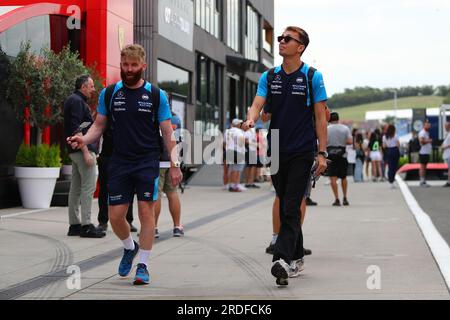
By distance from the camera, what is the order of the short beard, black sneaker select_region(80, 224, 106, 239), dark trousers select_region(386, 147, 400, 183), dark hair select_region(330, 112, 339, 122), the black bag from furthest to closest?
1. dark trousers select_region(386, 147, 400, 183)
2. the black bag
3. dark hair select_region(330, 112, 339, 122)
4. black sneaker select_region(80, 224, 106, 239)
5. the short beard

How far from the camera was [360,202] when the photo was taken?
17.3 meters

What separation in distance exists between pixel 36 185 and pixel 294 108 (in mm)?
8602

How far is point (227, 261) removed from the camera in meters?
8.19

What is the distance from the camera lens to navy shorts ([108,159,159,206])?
6781 mm

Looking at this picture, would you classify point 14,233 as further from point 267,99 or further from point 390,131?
point 390,131

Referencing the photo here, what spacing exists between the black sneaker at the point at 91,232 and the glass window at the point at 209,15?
20.6 m

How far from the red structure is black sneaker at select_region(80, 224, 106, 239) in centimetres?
619

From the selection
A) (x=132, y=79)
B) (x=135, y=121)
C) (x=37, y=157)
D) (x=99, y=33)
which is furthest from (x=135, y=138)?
(x=99, y=33)

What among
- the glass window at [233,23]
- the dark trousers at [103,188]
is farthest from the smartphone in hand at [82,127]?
the glass window at [233,23]

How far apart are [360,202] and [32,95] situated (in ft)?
22.0

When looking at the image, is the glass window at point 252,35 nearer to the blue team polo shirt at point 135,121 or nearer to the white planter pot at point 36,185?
the white planter pot at point 36,185

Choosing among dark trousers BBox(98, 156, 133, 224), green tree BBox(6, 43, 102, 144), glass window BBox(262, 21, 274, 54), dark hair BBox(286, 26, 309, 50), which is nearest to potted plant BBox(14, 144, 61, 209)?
green tree BBox(6, 43, 102, 144)

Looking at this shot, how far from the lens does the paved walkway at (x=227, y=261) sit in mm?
6383

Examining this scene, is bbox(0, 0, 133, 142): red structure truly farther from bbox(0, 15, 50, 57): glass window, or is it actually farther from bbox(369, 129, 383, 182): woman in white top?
bbox(369, 129, 383, 182): woman in white top
